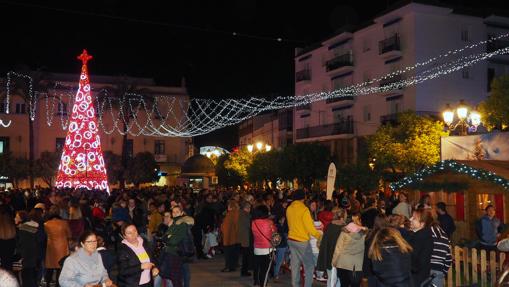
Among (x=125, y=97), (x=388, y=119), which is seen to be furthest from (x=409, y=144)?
(x=125, y=97)

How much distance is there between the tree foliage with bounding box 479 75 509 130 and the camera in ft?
76.1

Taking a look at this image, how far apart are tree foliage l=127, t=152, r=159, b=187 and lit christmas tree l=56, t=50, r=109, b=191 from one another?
2141cm

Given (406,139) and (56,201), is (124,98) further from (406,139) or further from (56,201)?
(56,201)

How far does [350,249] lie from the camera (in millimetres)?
9234

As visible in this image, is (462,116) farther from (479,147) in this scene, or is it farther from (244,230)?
(244,230)

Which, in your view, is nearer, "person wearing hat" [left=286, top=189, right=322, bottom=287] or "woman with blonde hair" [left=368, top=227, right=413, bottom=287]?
"woman with blonde hair" [left=368, top=227, right=413, bottom=287]

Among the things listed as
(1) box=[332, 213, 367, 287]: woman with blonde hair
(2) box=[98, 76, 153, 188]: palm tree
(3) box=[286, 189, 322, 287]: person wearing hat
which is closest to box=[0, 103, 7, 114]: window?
(2) box=[98, 76, 153, 188]: palm tree

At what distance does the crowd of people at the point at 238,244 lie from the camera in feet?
22.0

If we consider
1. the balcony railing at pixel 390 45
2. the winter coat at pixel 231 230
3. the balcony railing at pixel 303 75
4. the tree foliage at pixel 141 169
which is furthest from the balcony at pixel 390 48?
the winter coat at pixel 231 230

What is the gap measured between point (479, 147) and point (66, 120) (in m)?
43.4

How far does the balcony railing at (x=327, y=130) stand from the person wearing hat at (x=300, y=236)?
33014 mm

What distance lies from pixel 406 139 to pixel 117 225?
63.5 ft

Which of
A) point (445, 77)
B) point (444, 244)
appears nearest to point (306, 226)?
point (444, 244)

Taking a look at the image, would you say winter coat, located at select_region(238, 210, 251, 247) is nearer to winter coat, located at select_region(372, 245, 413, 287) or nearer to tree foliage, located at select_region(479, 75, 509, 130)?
winter coat, located at select_region(372, 245, 413, 287)
